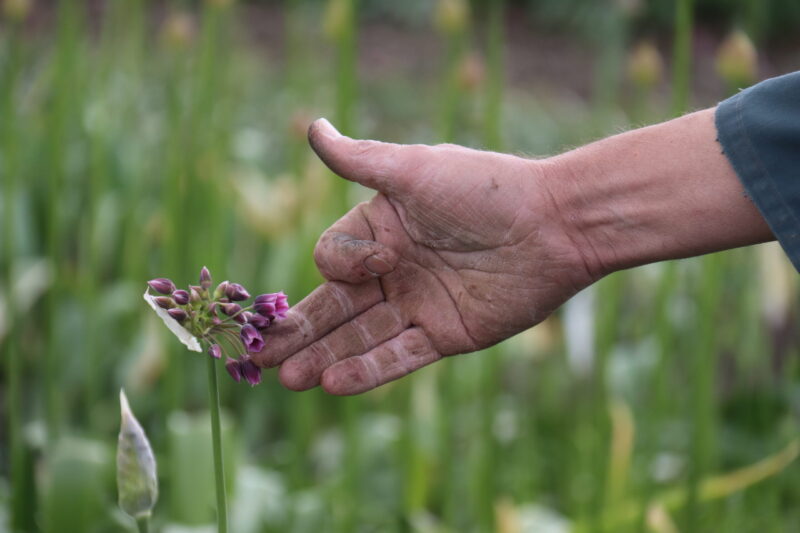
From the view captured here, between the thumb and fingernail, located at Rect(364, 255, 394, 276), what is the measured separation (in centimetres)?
12

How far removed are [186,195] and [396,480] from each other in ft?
3.36

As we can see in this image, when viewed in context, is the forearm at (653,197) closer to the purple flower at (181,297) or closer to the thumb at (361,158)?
the thumb at (361,158)

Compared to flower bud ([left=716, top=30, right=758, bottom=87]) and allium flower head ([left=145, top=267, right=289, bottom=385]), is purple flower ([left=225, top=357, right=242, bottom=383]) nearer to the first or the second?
allium flower head ([left=145, top=267, right=289, bottom=385])

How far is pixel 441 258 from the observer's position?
163 cm

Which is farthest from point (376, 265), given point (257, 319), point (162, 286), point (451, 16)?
point (451, 16)

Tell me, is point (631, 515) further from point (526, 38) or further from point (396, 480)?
point (526, 38)

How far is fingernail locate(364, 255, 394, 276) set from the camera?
153cm

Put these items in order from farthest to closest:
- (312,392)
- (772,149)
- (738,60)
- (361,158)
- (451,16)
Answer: (312,392)
(451,16)
(738,60)
(361,158)
(772,149)

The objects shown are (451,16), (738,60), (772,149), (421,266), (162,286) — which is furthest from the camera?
(451,16)

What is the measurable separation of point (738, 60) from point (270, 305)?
4.12ft

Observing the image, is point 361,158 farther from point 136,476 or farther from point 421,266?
point 136,476

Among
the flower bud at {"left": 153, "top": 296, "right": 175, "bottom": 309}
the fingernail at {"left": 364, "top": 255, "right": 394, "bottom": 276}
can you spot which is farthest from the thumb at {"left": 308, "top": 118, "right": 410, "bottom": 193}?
the flower bud at {"left": 153, "top": 296, "right": 175, "bottom": 309}

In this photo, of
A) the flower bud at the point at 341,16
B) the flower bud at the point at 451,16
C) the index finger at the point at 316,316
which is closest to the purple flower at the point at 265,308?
the index finger at the point at 316,316

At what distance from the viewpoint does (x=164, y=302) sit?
1.12 metres
